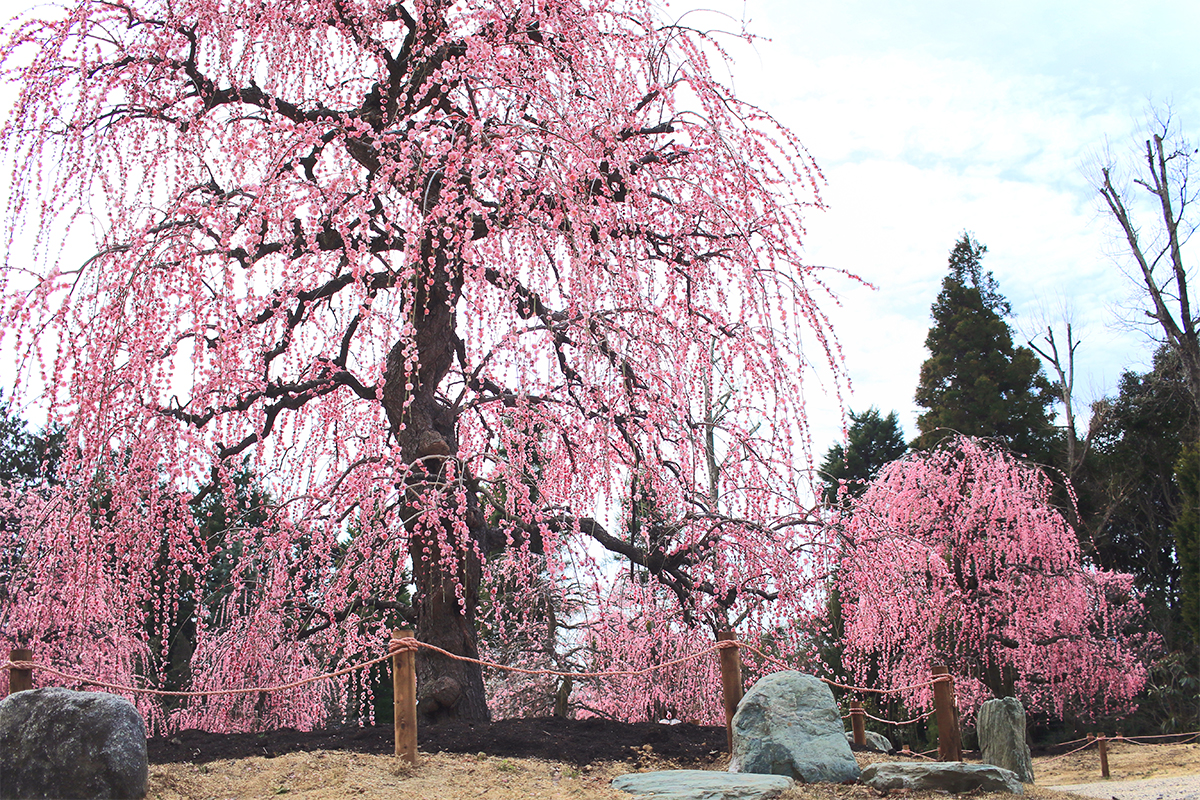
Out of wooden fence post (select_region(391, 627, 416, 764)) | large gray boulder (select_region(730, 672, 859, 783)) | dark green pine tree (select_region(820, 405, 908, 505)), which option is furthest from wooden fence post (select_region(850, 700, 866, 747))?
dark green pine tree (select_region(820, 405, 908, 505))

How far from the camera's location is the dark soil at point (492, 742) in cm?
497

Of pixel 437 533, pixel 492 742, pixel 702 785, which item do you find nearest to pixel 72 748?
pixel 492 742

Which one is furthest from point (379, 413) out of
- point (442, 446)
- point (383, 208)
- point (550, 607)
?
point (550, 607)

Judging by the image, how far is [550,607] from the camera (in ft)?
29.9

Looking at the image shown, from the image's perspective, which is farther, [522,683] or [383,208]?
[522,683]

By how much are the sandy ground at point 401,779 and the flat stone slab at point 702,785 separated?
0.30ft

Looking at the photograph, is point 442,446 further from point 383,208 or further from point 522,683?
point 522,683

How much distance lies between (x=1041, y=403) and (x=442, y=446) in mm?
17893

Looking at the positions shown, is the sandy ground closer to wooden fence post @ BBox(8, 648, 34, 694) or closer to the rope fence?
the rope fence

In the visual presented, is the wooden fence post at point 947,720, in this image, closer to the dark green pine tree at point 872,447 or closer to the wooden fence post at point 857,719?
the wooden fence post at point 857,719

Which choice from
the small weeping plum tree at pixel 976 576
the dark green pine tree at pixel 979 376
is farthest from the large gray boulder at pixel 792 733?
the dark green pine tree at pixel 979 376

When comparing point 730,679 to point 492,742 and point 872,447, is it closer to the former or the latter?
point 492,742

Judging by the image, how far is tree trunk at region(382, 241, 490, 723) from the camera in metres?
5.70

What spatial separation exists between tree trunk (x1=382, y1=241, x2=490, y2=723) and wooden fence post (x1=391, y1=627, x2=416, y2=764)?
41.2 inches
